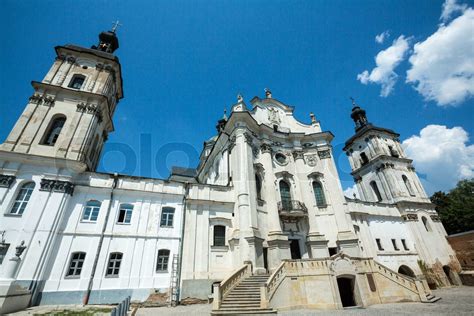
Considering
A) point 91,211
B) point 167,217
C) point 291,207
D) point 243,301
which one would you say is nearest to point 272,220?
point 291,207

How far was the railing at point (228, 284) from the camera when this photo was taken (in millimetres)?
10505

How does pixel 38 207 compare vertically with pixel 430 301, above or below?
above

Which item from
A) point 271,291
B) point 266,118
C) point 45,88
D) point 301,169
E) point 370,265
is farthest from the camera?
point 266,118

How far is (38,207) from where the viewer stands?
13977 mm

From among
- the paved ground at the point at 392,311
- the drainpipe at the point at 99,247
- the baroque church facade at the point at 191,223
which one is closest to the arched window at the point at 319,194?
the baroque church facade at the point at 191,223

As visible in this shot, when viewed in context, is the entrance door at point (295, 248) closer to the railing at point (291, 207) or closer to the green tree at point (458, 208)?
the railing at point (291, 207)

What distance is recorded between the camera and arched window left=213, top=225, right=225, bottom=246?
1736 cm

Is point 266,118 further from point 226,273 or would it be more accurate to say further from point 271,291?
point 271,291

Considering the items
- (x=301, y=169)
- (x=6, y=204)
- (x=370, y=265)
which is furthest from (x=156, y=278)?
(x=301, y=169)

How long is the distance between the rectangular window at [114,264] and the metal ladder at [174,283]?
3538 millimetres

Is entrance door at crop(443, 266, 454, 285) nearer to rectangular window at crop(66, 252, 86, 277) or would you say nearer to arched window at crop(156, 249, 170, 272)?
arched window at crop(156, 249, 170, 272)

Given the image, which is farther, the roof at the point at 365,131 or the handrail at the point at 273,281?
the roof at the point at 365,131

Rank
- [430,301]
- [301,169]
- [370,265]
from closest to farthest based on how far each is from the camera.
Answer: [430,301]
[370,265]
[301,169]

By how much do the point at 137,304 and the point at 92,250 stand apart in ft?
15.1
